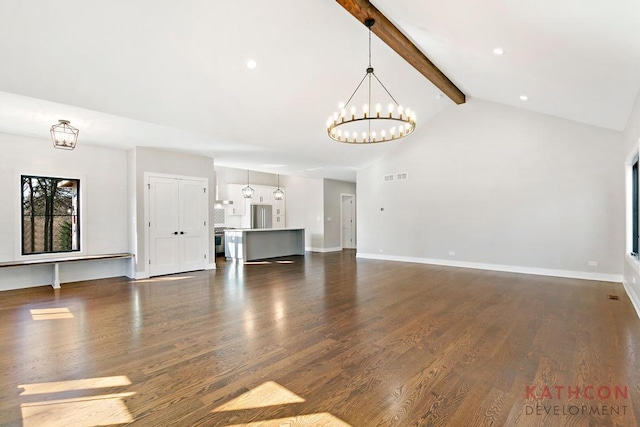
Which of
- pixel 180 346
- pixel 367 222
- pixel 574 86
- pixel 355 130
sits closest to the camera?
pixel 180 346

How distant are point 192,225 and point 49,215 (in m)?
2.51

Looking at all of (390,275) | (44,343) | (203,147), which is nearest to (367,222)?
(390,275)

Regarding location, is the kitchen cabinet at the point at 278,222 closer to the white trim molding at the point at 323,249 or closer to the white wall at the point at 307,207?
the white wall at the point at 307,207

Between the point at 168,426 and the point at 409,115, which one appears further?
the point at 409,115

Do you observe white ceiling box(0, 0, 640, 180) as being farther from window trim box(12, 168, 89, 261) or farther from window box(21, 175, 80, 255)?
window box(21, 175, 80, 255)

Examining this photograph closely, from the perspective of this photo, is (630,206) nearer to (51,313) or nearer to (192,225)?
(192,225)

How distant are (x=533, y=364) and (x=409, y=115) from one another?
9.98 ft

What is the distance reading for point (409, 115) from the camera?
426 centimetres

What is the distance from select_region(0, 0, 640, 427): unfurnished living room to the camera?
2355 millimetres

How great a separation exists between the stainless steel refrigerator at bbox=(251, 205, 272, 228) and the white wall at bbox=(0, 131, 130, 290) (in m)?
5.24

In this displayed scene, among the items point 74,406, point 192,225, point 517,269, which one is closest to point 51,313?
point 74,406

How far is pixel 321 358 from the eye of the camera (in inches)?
109

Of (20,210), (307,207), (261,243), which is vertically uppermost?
(307,207)

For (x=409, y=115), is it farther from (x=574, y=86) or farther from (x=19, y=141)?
(x=19, y=141)
